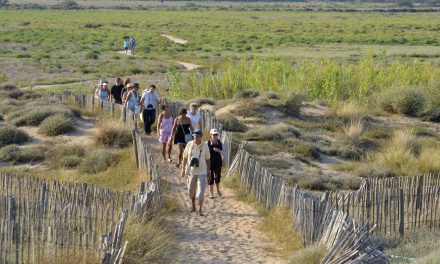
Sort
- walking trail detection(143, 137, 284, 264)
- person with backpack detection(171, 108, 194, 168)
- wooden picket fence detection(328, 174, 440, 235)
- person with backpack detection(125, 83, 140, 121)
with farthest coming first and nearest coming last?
person with backpack detection(125, 83, 140, 121)
person with backpack detection(171, 108, 194, 168)
wooden picket fence detection(328, 174, 440, 235)
walking trail detection(143, 137, 284, 264)

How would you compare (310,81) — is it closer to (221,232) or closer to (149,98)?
(149,98)

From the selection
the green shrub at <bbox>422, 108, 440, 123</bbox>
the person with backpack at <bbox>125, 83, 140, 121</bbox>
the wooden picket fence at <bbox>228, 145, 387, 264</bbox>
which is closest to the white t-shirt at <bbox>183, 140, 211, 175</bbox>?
the wooden picket fence at <bbox>228, 145, 387, 264</bbox>

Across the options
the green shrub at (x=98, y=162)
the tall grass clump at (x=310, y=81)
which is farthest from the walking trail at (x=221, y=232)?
the tall grass clump at (x=310, y=81)

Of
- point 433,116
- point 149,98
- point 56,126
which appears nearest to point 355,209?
point 149,98

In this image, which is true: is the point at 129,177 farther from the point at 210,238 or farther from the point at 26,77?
the point at 26,77

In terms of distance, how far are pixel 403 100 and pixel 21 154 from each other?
1138 cm

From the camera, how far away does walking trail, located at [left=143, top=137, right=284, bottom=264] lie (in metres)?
9.92

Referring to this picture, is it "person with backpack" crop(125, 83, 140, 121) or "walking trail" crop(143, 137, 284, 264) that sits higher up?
"person with backpack" crop(125, 83, 140, 121)

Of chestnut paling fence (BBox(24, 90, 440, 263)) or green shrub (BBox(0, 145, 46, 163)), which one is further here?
green shrub (BBox(0, 145, 46, 163))

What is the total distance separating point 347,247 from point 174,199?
4.36m

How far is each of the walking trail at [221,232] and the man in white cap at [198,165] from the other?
1.20ft

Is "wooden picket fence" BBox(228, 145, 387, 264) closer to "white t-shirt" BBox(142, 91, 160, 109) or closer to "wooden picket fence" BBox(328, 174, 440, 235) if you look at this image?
"wooden picket fence" BBox(328, 174, 440, 235)

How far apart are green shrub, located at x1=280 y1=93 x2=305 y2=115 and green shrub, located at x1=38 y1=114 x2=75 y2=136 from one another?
6.09 metres

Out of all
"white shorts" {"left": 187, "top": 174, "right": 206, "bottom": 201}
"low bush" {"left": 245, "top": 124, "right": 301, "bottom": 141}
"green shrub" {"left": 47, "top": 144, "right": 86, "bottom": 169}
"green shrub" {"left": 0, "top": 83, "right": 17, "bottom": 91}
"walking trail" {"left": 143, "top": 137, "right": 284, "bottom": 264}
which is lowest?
"green shrub" {"left": 0, "top": 83, "right": 17, "bottom": 91}
